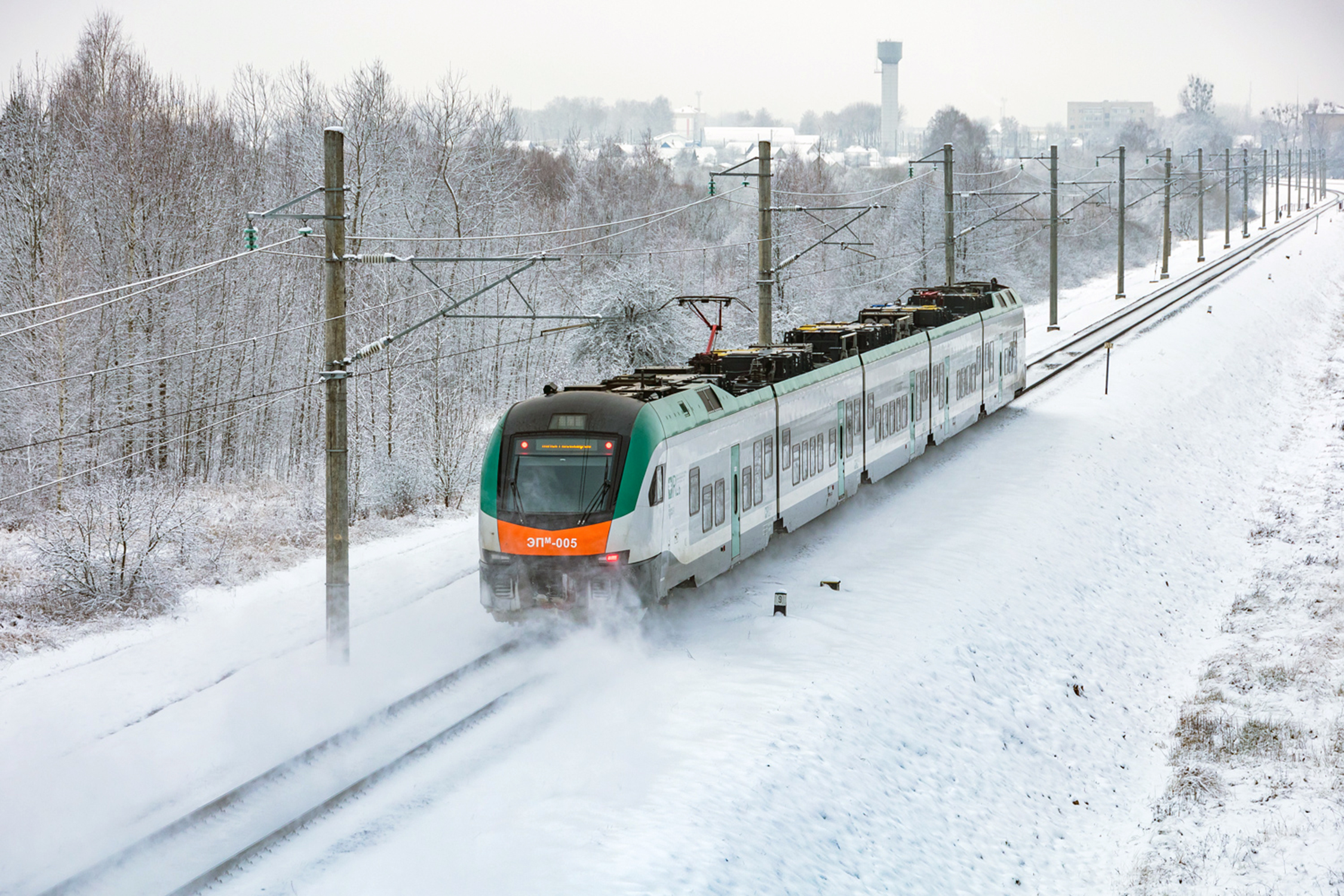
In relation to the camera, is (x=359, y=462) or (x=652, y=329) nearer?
(x=359, y=462)

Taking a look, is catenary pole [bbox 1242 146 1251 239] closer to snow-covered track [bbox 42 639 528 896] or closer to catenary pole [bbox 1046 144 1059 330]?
catenary pole [bbox 1046 144 1059 330]

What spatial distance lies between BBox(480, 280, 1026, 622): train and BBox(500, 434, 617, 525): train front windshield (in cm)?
2

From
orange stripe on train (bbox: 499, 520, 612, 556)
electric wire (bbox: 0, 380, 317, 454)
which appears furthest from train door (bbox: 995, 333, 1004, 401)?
orange stripe on train (bbox: 499, 520, 612, 556)

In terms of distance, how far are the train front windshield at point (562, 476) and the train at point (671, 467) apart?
17 millimetres

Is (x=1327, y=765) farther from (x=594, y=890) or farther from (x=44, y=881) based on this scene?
(x=44, y=881)

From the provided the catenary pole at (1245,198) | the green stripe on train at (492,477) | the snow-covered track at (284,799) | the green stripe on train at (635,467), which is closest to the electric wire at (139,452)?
the green stripe on train at (492,477)

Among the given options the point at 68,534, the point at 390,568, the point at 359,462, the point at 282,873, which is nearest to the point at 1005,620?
the point at 390,568

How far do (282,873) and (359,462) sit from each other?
22.6 meters

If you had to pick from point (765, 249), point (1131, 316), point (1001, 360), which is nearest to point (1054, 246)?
point (1131, 316)

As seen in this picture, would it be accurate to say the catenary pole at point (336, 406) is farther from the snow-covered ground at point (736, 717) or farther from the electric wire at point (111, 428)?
the electric wire at point (111, 428)

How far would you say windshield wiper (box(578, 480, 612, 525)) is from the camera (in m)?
16.1

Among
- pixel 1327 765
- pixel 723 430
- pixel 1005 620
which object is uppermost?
pixel 723 430

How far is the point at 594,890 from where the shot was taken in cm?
1088

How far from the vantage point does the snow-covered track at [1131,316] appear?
4166 cm
